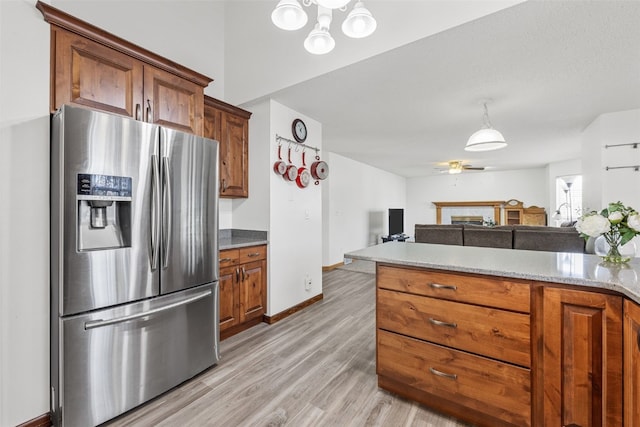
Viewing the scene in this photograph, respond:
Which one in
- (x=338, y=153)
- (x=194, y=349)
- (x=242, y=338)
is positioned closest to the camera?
(x=194, y=349)

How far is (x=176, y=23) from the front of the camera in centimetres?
290

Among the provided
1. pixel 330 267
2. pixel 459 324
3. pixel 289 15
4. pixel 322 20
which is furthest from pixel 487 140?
pixel 330 267

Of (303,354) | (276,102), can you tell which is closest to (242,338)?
(303,354)

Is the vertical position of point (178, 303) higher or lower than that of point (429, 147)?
lower

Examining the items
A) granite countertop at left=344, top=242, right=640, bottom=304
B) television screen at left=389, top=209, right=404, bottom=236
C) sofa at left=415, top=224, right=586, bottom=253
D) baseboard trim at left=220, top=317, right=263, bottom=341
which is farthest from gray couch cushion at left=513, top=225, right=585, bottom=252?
television screen at left=389, top=209, right=404, bottom=236

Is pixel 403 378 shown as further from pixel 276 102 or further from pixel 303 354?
pixel 276 102

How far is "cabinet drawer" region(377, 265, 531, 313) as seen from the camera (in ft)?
4.60

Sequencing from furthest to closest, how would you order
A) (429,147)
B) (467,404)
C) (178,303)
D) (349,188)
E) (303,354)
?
(349,188) < (429,147) < (303,354) < (178,303) < (467,404)

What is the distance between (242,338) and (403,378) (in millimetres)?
1597

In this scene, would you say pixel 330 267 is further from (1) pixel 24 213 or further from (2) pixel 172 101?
(1) pixel 24 213

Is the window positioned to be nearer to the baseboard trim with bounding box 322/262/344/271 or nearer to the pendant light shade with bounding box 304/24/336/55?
the baseboard trim with bounding box 322/262/344/271

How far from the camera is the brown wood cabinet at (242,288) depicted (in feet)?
8.59

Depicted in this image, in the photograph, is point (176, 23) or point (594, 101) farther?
point (594, 101)

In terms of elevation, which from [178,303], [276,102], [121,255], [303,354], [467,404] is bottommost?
[303,354]
